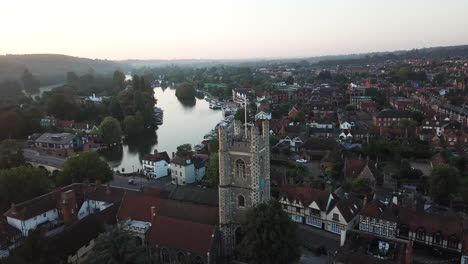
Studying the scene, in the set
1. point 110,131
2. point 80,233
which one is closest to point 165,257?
point 80,233

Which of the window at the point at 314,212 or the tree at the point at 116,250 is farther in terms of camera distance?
the window at the point at 314,212

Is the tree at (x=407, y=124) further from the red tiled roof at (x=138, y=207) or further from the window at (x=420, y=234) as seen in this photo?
the red tiled roof at (x=138, y=207)

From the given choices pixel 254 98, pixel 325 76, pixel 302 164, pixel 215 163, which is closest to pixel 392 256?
pixel 215 163

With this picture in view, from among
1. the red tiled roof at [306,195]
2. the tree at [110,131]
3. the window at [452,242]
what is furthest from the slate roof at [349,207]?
the tree at [110,131]

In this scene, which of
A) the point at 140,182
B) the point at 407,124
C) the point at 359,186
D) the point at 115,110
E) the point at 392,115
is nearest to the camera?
the point at 359,186

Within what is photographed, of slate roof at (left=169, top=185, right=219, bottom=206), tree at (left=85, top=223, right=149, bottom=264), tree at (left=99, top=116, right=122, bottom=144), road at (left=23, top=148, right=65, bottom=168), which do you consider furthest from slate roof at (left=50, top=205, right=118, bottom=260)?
tree at (left=99, top=116, right=122, bottom=144)

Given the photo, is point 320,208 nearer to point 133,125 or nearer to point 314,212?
point 314,212
